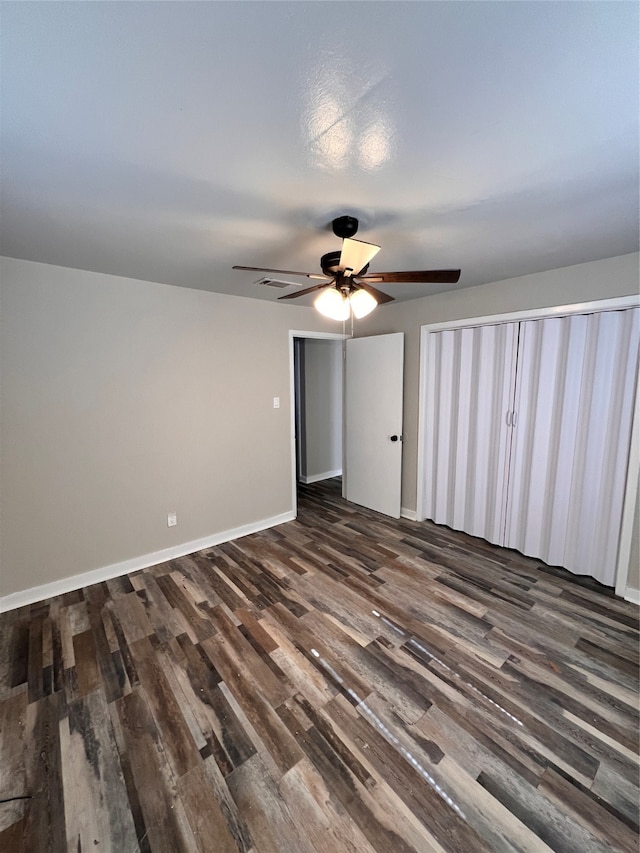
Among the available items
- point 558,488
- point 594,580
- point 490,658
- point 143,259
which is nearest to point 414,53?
point 143,259

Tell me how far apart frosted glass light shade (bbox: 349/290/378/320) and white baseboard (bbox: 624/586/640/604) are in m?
2.77

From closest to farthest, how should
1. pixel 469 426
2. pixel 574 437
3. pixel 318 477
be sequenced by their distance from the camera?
pixel 574 437, pixel 469 426, pixel 318 477

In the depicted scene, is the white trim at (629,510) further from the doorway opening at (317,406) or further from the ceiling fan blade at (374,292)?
the doorway opening at (317,406)

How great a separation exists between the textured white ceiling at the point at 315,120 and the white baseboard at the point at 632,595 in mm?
2412

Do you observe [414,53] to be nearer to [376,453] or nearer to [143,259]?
[143,259]

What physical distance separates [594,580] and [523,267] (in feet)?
8.28

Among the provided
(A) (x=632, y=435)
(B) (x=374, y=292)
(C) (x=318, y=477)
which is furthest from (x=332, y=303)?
(C) (x=318, y=477)

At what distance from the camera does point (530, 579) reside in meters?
2.71

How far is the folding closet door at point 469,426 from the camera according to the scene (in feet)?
10.0

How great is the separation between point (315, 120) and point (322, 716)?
242 cm

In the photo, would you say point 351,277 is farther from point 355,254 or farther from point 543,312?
point 543,312

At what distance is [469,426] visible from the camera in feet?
10.8

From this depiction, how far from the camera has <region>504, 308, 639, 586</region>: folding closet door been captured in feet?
8.04

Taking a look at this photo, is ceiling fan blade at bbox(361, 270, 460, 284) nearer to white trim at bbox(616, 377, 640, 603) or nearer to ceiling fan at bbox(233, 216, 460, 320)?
ceiling fan at bbox(233, 216, 460, 320)
